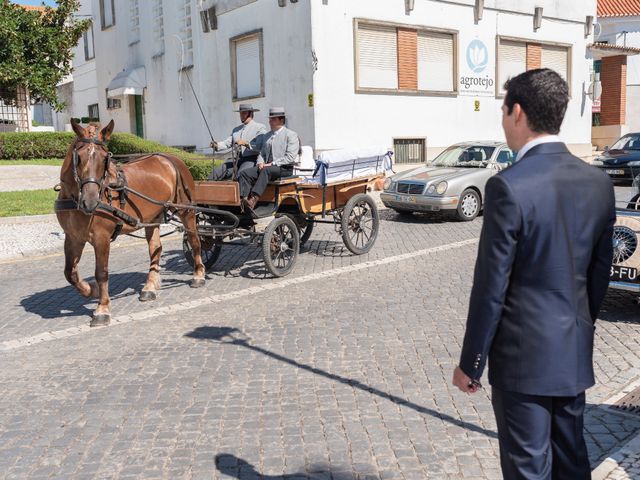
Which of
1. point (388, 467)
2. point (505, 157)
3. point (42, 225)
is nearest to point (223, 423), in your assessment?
point (388, 467)

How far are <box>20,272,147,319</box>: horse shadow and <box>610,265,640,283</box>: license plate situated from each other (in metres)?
5.58

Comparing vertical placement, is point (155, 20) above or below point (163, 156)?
above

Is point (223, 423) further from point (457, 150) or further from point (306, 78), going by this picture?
point (306, 78)

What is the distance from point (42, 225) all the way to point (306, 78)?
323 inches

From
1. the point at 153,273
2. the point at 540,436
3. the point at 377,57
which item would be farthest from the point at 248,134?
the point at 377,57

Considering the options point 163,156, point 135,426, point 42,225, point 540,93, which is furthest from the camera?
point 42,225

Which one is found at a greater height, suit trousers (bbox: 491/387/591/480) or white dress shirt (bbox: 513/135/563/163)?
white dress shirt (bbox: 513/135/563/163)

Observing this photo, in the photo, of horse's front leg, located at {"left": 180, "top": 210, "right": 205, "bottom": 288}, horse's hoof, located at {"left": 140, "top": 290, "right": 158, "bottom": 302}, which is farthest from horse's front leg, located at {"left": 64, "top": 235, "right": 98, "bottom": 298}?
horse's front leg, located at {"left": 180, "top": 210, "right": 205, "bottom": 288}

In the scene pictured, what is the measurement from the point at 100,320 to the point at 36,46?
1873 cm

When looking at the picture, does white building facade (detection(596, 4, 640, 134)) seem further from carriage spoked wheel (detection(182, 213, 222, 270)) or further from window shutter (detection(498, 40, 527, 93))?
Answer: carriage spoked wheel (detection(182, 213, 222, 270))

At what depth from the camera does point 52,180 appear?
19.0m

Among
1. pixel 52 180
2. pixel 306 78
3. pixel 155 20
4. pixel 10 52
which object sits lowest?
pixel 52 180

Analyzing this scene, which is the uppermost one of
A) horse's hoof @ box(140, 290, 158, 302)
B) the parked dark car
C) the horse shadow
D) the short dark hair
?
the short dark hair

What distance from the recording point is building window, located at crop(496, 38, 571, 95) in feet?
74.9
